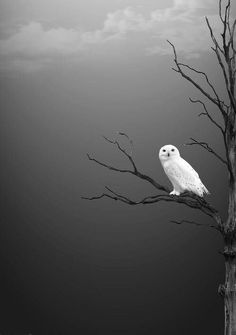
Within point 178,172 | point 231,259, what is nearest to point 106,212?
point 178,172

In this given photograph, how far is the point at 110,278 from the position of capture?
10.3 feet

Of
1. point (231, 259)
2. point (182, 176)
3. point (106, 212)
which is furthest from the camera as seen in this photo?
point (106, 212)

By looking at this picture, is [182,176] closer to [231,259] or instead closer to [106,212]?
[231,259]

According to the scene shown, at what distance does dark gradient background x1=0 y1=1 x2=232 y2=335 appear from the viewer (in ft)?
10.1

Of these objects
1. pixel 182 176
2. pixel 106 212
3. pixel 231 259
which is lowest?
pixel 231 259

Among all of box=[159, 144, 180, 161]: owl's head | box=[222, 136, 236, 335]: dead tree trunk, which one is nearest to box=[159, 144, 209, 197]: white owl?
box=[159, 144, 180, 161]: owl's head

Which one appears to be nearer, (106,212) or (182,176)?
(182,176)

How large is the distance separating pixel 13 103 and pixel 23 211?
66 centimetres

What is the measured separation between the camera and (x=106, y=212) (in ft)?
10.3

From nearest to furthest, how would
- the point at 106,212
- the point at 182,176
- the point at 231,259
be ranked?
the point at 231,259 < the point at 182,176 < the point at 106,212

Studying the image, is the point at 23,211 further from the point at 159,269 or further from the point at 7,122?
the point at 159,269

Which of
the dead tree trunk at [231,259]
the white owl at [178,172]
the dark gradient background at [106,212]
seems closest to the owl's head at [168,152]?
the white owl at [178,172]

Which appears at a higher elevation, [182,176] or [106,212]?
[106,212]

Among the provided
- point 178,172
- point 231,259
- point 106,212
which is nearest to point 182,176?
point 178,172
